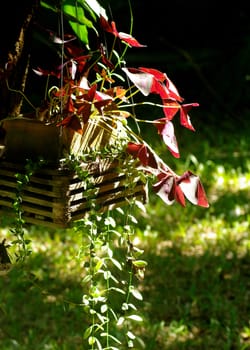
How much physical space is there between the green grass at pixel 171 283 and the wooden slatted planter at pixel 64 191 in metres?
0.94

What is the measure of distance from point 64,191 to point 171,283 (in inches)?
85.7

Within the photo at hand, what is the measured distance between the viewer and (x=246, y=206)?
14.8 ft

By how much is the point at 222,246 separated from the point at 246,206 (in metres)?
0.59

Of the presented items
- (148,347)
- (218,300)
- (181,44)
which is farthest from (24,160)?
(181,44)

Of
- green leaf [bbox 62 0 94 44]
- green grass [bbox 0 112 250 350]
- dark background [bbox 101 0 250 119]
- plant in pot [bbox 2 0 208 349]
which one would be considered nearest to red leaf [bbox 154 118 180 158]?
plant in pot [bbox 2 0 208 349]

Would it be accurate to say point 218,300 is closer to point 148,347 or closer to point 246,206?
point 148,347

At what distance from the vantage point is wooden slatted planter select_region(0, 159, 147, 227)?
1587mm

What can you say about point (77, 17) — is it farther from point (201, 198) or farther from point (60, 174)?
point (201, 198)

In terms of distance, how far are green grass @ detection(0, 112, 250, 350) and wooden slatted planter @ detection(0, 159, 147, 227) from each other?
0.94 meters

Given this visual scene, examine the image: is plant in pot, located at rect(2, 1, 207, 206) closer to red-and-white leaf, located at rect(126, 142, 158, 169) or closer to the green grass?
red-and-white leaf, located at rect(126, 142, 158, 169)

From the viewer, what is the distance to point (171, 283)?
3672mm

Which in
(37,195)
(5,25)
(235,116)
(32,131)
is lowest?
(235,116)

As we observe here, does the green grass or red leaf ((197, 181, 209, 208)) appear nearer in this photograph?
red leaf ((197, 181, 209, 208))

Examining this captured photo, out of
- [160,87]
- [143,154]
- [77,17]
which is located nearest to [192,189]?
[143,154]
